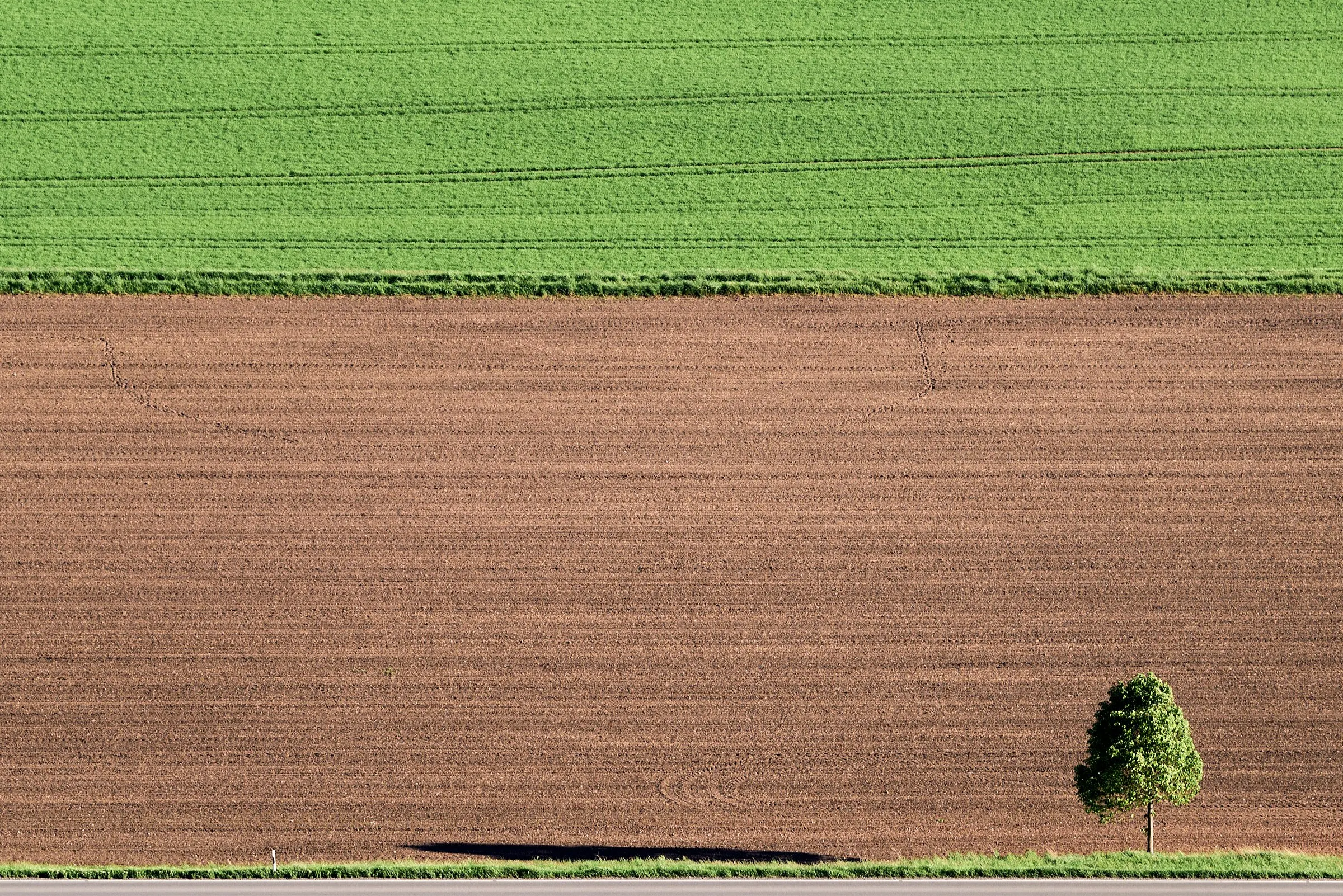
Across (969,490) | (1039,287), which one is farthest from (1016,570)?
(1039,287)

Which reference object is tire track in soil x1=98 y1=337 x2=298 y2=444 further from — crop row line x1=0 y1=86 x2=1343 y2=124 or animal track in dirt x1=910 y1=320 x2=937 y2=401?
animal track in dirt x1=910 y1=320 x2=937 y2=401

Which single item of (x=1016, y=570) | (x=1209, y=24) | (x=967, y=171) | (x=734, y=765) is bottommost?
(x=734, y=765)

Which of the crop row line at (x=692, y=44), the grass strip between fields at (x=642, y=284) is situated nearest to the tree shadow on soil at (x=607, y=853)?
the grass strip between fields at (x=642, y=284)

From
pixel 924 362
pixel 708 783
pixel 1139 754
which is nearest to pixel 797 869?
pixel 708 783

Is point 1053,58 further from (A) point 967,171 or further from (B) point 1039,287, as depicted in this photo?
(B) point 1039,287

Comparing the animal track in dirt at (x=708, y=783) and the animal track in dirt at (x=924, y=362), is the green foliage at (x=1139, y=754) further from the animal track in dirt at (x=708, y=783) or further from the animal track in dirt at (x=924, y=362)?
the animal track in dirt at (x=924, y=362)
